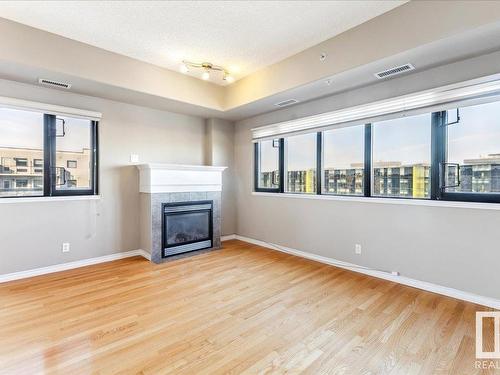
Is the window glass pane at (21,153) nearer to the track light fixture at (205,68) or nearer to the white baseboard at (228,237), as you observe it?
the track light fixture at (205,68)

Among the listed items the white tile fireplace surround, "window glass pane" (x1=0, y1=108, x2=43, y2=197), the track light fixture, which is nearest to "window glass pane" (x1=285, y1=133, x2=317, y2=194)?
the white tile fireplace surround

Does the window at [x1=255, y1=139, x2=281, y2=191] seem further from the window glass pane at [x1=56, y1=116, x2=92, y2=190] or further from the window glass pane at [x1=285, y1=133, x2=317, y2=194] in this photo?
the window glass pane at [x1=56, y1=116, x2=92, y2=190]

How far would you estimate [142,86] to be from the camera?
11.6 ft

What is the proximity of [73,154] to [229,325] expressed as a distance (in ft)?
10.4

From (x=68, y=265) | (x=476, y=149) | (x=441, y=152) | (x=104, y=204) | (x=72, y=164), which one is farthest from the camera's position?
(x=104, y=204)

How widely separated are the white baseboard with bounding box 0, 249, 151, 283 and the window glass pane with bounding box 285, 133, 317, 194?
8.37ft

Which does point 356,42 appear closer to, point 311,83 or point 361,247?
point 311,83

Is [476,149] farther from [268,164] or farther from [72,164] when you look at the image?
[72,164]

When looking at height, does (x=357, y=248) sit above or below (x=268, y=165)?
below

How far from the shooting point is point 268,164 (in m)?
4.84

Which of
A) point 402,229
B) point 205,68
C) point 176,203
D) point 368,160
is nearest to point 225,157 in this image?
point 176,203

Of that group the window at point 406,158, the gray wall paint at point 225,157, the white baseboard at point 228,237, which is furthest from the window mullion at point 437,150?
the white baseboard at point 228,237

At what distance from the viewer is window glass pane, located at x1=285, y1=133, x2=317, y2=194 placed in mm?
4145

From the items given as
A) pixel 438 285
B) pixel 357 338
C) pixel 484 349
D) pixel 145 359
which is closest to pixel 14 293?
pixel 145 359
